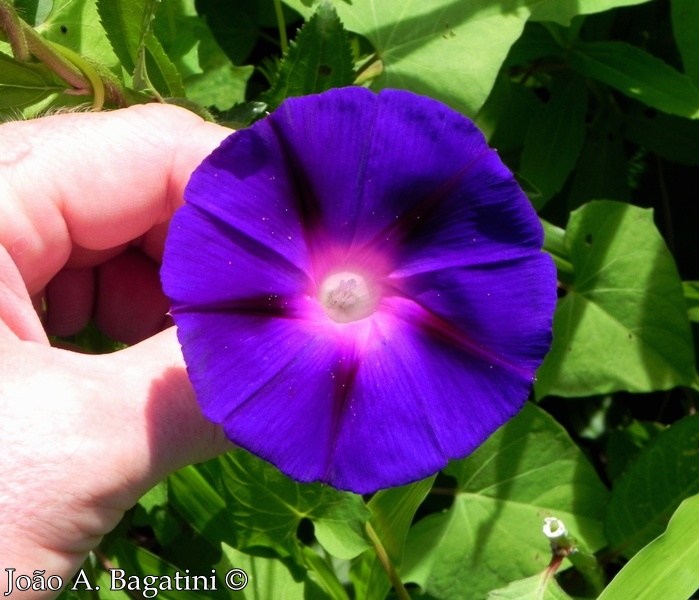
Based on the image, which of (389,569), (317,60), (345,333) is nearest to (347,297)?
(345,333)

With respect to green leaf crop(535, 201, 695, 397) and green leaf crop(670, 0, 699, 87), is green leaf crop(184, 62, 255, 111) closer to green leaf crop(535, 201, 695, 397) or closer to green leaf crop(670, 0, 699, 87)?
green leaf crop(535, 201, 695, 397)

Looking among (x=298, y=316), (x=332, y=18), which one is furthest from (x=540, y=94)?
(x=298, y=316)

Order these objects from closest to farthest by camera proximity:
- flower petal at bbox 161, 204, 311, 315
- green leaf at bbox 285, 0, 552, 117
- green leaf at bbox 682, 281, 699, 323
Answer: flower petal at bbox 161, 204, 311, 315 < green leaf at bbox 285, 0, 552, 117 < green leaf at bbox 682, 281, 699, 323

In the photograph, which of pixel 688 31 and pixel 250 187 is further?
pixel 688 31

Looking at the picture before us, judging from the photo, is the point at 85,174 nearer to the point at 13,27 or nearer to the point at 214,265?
the point at 13,27

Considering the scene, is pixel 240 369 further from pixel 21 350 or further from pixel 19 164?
pixel 19 164

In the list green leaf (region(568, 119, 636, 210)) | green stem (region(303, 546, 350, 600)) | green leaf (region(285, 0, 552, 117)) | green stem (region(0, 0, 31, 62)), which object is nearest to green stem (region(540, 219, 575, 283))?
green leaf (region(568, 119, 636, 210))

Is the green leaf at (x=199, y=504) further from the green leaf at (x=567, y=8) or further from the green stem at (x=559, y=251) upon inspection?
the green leaf at (x=567, y=8)
